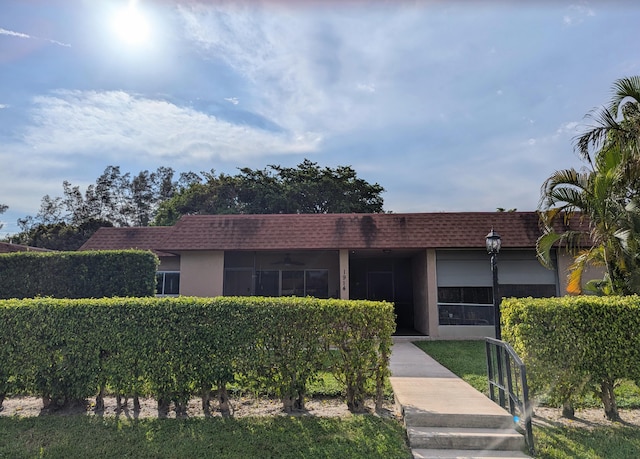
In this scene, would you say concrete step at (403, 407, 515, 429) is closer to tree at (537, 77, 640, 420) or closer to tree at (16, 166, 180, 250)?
tree at (537, 77, 640, 420)

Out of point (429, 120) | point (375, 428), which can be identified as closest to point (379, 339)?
point (375, 428)

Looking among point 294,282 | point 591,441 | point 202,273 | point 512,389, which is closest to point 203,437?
point 512,389

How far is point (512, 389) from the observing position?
519 centimetres

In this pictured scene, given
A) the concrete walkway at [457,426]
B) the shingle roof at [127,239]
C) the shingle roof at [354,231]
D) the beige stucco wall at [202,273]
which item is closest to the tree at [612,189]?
the shingle roof at [354,231]

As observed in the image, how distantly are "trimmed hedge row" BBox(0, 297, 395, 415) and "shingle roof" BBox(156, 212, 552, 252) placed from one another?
8064mm

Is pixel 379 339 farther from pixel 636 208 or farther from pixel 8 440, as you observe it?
pixel 636 208

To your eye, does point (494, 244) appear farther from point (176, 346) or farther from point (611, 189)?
point (176, 346)

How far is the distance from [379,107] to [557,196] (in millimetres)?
4591

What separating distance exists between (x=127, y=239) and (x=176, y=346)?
13.5 metres

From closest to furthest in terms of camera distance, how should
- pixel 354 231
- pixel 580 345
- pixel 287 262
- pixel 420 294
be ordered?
Answer: pixel 580 345 → pixel 354 231 → pixel 420 294 → pixel 287 262

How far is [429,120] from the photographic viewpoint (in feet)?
32.9

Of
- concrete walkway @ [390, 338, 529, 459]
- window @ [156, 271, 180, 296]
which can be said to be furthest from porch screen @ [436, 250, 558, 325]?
window @ [156, 271, 180, 296]

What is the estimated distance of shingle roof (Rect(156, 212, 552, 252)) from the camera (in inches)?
520

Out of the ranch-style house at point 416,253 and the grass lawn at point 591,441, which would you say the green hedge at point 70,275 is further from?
the grass lawn at point 591,441
